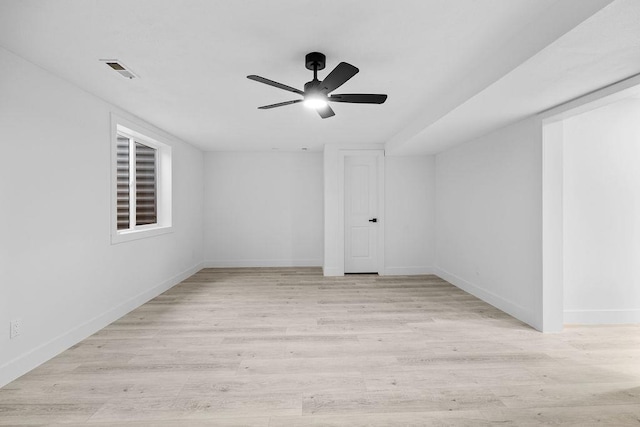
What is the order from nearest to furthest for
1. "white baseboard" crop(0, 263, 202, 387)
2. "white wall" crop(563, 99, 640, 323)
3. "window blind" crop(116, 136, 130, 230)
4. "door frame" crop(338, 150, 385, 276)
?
1. "white baseboard" crop(0, 263, 202, 387)
2. "white wall" crop(563, 99, 640, 323)
3. "window blind" crop(116, 136, 130, 230)
4. "door frame" crop(338, 150, 385, 276)

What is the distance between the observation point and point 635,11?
60.5 inches

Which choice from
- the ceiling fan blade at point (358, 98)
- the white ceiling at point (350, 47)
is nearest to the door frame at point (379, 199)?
the white ceiling at point (350, 47)

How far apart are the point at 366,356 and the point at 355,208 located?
3.59 metres

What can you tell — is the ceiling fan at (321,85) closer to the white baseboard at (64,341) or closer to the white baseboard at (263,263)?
the white baseboard at (64,341)

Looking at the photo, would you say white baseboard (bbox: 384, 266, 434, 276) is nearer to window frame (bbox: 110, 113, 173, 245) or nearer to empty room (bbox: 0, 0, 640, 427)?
empty room (bbox: 0, 0, 640, 427)

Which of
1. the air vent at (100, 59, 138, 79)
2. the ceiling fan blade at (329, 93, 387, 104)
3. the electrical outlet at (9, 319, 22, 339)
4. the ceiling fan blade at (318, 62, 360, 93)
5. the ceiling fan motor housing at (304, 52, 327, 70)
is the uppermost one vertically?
the air vent at (100, 59, 138, 79)

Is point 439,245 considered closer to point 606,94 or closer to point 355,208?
point 355,208

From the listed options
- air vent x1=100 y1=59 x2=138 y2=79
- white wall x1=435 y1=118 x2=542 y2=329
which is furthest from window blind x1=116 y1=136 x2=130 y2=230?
white wall x1=435 y1=118 x2=542 y2=329

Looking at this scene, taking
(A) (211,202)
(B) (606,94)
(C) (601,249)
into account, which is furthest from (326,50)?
(A) (211,202)

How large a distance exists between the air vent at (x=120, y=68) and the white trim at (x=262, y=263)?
435cm

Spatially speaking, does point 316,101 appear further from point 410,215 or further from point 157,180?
point 410,215

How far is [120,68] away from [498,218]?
13.9 feet

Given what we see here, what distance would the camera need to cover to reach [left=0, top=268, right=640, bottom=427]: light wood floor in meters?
1.96

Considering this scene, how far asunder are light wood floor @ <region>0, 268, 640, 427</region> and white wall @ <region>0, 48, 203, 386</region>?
0.74 feet
